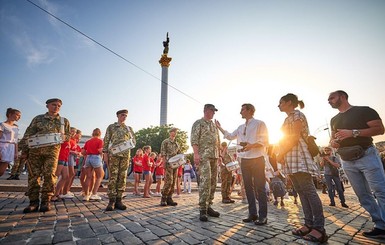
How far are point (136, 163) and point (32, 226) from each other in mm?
5565

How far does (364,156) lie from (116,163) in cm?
506

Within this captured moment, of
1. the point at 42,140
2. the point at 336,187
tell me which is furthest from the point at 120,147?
the point at 336,187

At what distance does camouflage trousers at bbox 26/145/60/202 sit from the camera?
454 centimetres

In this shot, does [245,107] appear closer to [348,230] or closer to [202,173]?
[202,173]

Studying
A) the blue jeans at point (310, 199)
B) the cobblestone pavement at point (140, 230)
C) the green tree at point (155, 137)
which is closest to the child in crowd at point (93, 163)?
the cobblestone pavement at point (140, 230)

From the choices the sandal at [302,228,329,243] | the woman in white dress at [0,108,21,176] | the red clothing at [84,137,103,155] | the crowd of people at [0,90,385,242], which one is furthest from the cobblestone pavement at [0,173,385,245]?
the red clothing at [84,137,103,155]

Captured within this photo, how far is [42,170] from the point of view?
4656 mm

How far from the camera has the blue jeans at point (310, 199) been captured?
305 centimetres

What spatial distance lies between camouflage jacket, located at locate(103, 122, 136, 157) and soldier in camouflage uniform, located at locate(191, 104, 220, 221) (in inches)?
74.4

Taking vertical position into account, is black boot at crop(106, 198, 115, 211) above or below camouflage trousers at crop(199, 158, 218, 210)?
below

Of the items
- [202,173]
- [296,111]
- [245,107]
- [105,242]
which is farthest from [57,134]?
[296,111]

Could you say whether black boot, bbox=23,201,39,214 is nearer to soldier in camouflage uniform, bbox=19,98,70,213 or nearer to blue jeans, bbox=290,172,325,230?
soldier in camouflage uniform, bbox=19,98,70,213

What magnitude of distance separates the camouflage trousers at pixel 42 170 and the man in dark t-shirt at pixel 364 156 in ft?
19.4

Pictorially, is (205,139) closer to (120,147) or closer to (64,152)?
(120,147)
